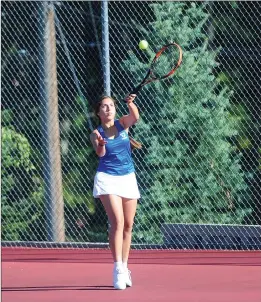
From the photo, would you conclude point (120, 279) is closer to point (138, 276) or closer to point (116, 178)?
point (116, 178)

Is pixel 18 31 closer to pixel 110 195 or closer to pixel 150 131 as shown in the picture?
pixel 150 131

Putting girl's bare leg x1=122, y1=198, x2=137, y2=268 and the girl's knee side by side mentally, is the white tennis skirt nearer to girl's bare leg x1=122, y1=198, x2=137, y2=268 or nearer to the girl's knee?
girl's bare leg x1=122, y1=198, x2=137, y2=268

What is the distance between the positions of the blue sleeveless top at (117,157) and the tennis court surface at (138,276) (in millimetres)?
866

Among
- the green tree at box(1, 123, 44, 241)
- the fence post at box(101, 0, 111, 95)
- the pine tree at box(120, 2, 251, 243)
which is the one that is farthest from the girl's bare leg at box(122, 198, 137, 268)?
the green tree at box(1, 123, 44, 241)

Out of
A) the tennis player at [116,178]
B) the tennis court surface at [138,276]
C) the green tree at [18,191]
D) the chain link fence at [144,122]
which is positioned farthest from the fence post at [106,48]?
the tennis player at [116,178]

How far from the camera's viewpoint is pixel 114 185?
7.80 m

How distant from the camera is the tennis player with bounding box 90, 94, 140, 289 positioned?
7.78m

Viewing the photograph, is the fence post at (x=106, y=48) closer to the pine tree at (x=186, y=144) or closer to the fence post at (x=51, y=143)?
the fence post at (x=51, y=143)

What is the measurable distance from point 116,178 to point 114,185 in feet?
0.20

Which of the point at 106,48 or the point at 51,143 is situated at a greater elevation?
the point at 106,48

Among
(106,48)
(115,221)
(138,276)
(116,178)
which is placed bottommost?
(115,221)

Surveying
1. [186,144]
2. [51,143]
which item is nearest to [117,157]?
[51,143]

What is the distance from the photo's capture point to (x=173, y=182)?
42.1ft

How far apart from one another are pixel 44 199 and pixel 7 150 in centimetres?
115
